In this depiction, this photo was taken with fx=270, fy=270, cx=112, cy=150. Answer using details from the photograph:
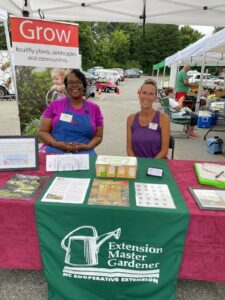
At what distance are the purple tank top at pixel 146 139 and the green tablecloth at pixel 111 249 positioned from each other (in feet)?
2.99

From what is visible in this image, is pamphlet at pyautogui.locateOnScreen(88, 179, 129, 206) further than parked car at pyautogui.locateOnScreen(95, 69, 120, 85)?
No

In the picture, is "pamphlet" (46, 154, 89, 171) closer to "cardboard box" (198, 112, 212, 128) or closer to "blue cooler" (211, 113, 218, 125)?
"cardboard box" (198, 112, 212, 128)

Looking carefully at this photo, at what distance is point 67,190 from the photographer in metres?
1.61

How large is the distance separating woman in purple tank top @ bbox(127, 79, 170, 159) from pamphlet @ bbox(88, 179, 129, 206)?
0.83m

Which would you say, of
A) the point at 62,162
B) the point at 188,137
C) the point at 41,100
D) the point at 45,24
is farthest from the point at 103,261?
the point at 188,137

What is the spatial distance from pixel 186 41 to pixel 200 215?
54463mm

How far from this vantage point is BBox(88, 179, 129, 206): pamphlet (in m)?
1.49

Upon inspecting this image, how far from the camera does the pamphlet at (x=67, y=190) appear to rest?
4.93 ft

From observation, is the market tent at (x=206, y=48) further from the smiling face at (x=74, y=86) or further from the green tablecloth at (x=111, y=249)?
A: the green tablecloth at (x=111, y=249)

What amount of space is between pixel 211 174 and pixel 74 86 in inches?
53.9

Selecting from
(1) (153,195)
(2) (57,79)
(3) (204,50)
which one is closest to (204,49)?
(3) (204,50)

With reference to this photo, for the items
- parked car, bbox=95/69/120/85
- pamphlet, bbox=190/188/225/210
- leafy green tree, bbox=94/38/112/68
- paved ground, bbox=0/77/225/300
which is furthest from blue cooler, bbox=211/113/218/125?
leafy green tree, bbox=94/38/112/68

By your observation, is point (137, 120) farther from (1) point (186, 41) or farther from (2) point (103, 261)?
(1) point (186, 41)

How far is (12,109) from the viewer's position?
30.1 feet
